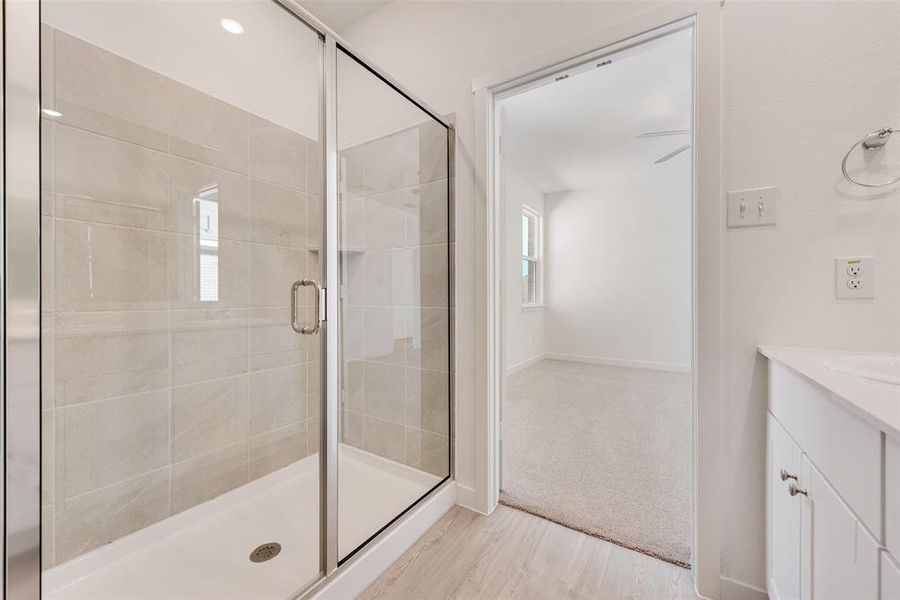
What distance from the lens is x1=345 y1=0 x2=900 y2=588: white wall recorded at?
40.6 inches

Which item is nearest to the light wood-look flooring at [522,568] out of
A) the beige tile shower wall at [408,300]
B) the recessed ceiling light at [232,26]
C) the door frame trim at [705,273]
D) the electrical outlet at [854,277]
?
the door frame trim at [705,273]

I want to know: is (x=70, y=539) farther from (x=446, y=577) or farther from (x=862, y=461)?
(x=862, y=461)

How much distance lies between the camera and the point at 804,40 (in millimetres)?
1112

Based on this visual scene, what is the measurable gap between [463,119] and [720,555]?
2.03m

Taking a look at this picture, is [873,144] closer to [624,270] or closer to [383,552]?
[383,552]

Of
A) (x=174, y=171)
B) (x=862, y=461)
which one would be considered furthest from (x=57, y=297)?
(x=862, y=461)

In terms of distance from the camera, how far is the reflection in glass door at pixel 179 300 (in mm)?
1271

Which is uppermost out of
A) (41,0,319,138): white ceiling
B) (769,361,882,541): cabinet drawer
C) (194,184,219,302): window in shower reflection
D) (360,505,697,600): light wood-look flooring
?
(41,0,319,138): white ceiling

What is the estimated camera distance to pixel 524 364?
511cm

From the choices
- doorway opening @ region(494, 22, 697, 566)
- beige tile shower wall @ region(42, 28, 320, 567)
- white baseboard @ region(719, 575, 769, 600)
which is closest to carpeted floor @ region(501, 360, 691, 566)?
doorway opening @ region(494, 22, 697, 566)

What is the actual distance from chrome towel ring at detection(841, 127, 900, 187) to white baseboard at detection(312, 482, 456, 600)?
1.87 metres

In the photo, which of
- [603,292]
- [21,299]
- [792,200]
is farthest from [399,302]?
[603,292]

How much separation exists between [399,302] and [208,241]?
36.8 inches

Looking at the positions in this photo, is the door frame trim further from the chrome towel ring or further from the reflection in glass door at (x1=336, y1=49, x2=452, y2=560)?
the reflection in glass door at (x1=336, y1=49, x2=452, y2=560)
